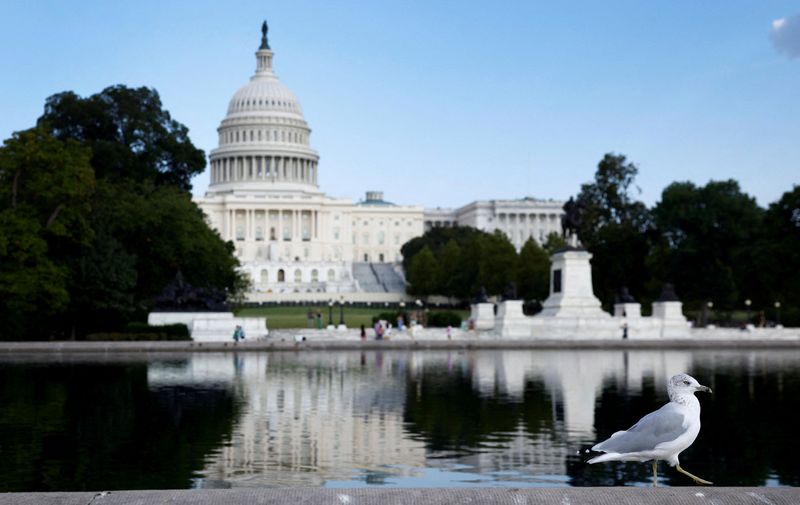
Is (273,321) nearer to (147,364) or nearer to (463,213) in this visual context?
(147,364)

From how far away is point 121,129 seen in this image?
2623 inches

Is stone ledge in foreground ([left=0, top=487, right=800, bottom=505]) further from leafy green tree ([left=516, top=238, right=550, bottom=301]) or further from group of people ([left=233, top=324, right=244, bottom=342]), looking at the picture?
leafy green tree ([left=516, top=238, right=550, bottom=301])

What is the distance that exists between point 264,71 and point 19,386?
153112 mm

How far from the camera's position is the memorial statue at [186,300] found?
160 feet

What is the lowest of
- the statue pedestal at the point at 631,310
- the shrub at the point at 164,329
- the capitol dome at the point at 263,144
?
the shrub at the point at 164,329

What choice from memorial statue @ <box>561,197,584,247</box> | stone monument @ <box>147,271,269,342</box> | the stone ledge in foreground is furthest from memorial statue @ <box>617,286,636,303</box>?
the stone ledge in foreground

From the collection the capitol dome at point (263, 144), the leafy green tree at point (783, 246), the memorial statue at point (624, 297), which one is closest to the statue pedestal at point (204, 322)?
the memorial statue at point (624, 297)

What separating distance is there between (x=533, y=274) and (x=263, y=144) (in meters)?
89.7

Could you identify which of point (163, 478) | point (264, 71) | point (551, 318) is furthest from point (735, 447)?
point (264, 71)

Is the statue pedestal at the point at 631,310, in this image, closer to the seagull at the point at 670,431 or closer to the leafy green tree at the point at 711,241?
the leafy green tree at the point at 711,241

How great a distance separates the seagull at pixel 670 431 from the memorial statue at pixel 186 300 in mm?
41929

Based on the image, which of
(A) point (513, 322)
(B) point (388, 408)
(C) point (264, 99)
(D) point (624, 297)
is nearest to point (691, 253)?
(D) point (624, 297)

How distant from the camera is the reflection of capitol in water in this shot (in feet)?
47.6

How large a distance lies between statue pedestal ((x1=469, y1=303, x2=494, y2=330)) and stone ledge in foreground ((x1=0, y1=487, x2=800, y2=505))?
50764mm
